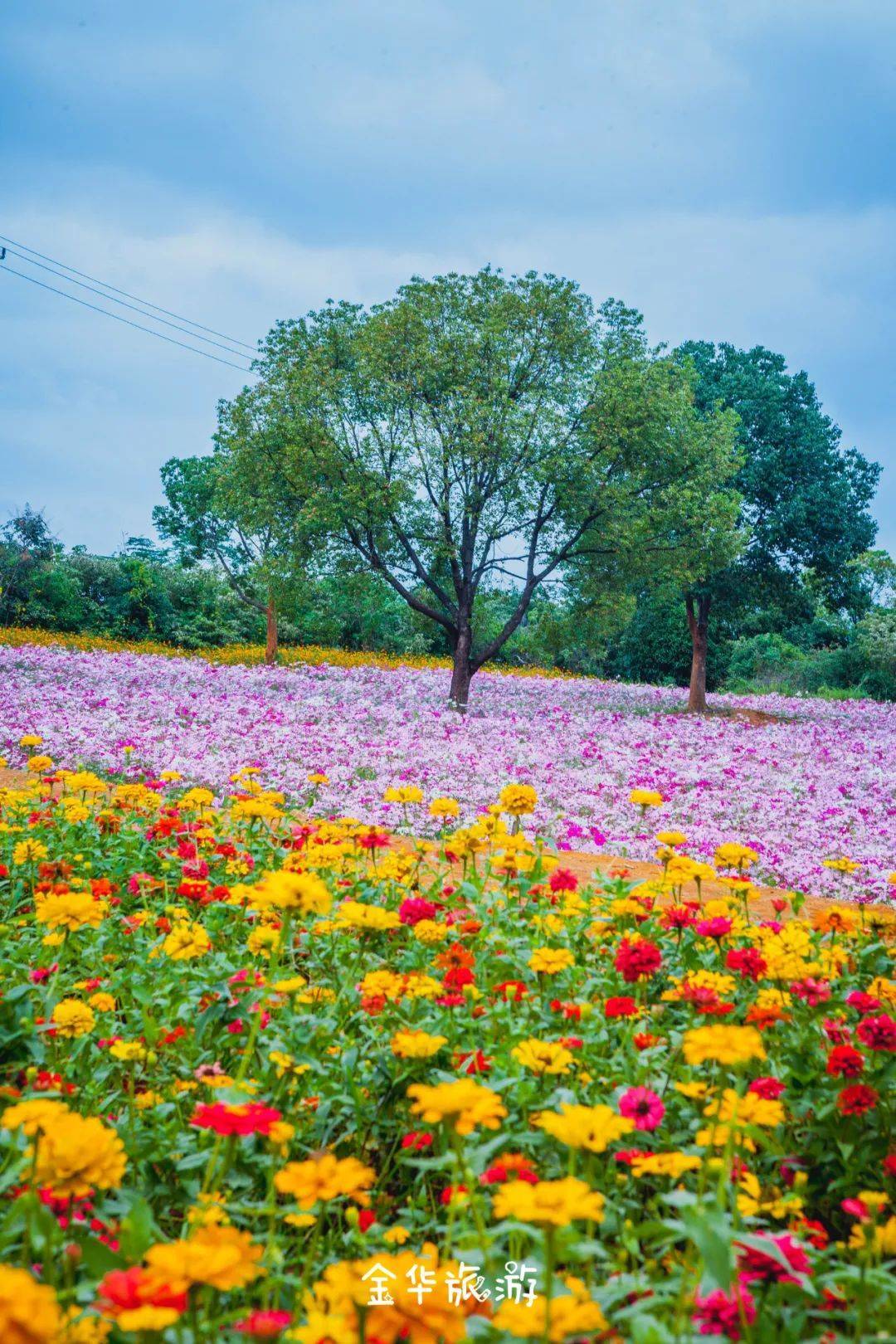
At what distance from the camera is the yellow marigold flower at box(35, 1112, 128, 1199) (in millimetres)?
1304

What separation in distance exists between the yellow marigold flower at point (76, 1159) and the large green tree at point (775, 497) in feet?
60.0

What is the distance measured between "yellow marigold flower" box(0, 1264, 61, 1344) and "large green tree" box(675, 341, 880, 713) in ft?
61.3

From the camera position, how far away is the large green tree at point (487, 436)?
15.1 metres

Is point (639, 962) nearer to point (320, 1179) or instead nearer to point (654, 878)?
point (320, 1179)

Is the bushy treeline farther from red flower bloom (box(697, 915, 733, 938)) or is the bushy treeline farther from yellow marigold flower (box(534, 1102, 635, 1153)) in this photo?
yellow marigold flower (box(534, 1102, 635, 1153))

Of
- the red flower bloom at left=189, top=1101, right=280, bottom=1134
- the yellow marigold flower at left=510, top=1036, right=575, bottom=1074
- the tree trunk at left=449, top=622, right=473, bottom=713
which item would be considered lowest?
the yellow marigold flower at left=510, top=1036, right=575, bottom=1074

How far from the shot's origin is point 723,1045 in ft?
5.24

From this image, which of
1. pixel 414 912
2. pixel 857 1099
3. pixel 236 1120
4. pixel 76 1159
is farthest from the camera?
pixel 414 912

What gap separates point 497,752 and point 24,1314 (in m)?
11.4

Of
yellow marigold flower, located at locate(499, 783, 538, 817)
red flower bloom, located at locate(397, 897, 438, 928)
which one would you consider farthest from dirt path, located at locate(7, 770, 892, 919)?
red flower bloom, located at locate(397, 897, 438, 928)

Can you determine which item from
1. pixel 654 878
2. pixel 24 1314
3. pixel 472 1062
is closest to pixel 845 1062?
pixel 472 1062

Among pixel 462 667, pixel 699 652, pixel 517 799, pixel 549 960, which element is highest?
pixel 699 652

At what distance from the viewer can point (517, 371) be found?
15.7 metres

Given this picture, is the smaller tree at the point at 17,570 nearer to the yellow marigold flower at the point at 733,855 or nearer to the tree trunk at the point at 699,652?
the tree trunk at the point at 699,652
